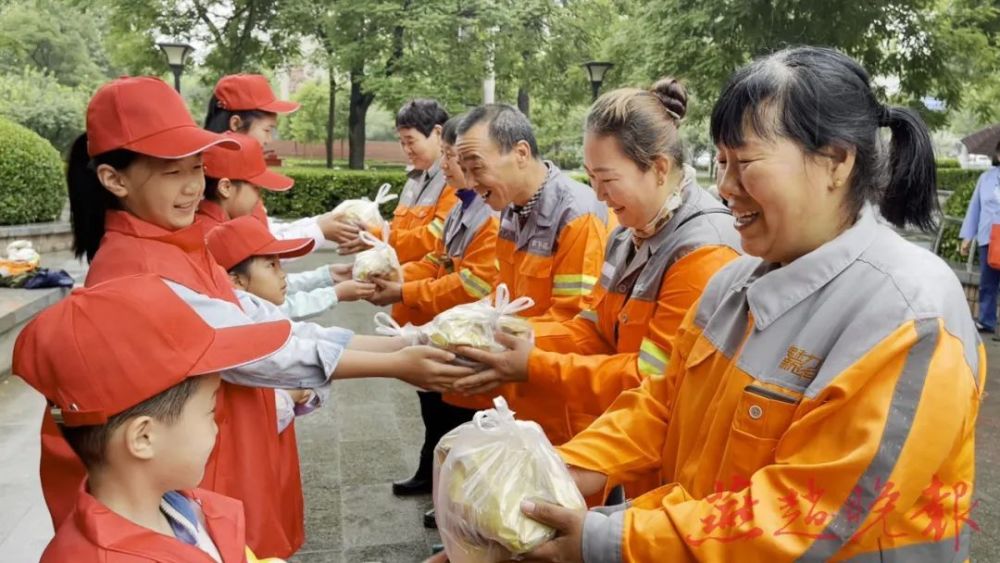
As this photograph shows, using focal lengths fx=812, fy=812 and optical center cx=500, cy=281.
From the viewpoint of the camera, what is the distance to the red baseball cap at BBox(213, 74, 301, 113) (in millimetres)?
3561

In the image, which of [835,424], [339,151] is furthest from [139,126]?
Result: [339,151]

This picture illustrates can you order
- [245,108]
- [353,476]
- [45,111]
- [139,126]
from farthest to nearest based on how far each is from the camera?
[45,111], [353,476], [245,108], [139,126]

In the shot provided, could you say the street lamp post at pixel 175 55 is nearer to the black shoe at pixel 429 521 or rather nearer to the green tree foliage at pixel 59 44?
the black shoe at pixel 429 521

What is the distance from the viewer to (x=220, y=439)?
2238 millimetres

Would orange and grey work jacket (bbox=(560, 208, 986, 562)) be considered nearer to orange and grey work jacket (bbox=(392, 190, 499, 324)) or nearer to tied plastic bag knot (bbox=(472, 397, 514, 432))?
tied plastic bag knot (bbox=(472, 397, 514, 432))

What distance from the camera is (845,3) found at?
32.1 ft

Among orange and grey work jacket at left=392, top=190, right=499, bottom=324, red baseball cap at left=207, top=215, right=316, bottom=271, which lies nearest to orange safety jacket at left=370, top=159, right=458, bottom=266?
orange and grey work jacket at left=392, top=190, right=499, bottom=324

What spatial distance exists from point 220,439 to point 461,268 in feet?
5.82

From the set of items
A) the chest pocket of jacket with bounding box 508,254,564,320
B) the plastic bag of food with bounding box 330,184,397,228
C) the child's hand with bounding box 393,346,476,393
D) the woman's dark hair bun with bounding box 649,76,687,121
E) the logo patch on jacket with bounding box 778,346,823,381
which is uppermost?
the woman's dark hair bun with bounding box 649,76,687,121

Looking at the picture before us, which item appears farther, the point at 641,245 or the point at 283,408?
the point at 283,408

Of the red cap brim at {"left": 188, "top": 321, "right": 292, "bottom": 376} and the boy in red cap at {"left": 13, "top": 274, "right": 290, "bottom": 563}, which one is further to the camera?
the red cap brim at {"left": 188, "top": 321, "right": 292, "bottom": 376}

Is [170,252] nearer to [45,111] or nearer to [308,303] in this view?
[308,303]

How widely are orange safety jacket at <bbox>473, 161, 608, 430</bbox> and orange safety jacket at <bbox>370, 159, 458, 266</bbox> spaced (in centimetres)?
139

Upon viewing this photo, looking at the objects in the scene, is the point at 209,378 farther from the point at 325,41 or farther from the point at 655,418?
the point at 325,41
